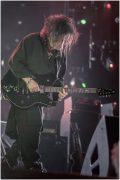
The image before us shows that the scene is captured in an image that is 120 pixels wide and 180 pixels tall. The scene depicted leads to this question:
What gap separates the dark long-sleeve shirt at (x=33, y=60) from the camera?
296cm

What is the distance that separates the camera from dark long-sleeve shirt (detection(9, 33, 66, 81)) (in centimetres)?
296

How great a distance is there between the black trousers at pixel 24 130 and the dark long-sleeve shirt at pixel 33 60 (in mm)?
306

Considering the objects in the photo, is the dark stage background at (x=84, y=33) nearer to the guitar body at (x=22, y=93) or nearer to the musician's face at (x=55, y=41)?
the musician's face at (x=55, y=41)

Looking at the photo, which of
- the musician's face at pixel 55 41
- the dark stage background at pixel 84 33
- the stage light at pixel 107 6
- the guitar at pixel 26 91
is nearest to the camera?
the guitar at pixel 26 91

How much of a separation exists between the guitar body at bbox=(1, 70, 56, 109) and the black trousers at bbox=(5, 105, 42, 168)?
0.07 m

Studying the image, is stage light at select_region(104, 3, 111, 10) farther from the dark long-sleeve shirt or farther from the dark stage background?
the dark long-sleeve shirt

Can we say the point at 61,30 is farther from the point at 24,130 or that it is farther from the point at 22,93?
the point at 24,130

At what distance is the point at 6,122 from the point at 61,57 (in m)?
0.74

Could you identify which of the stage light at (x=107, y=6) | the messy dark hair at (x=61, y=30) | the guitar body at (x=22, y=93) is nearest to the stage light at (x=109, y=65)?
the stage light at (x=107, y=6)

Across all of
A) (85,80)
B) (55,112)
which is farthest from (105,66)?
(55,112)

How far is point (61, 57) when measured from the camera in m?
3.13

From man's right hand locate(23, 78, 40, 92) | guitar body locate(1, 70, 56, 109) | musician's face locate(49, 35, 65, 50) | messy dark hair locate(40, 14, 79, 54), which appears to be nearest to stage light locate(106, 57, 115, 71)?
messy dark hair locate(40, 14, 79, 54)

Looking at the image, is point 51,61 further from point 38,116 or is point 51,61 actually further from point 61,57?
point 38,116

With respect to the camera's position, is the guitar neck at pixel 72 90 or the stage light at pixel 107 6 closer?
the guitar neck at pixel 72 90
